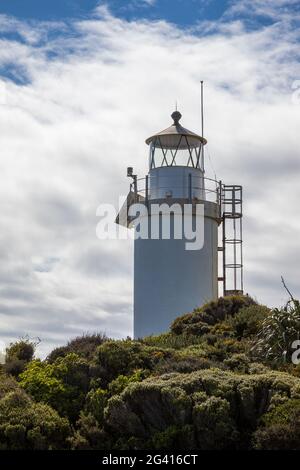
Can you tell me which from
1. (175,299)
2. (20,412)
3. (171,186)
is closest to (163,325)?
(175,299)

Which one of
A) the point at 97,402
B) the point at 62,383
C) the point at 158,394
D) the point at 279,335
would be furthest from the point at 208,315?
the point at 158,394

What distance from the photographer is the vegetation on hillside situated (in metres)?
14.9

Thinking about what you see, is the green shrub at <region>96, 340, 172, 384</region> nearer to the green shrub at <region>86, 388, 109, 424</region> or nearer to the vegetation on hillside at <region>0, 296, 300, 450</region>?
the vegetation on hillside at <region>0, 296, 300, 450</region>

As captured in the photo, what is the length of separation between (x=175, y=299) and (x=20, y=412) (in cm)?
1208

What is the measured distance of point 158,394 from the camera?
1555cm

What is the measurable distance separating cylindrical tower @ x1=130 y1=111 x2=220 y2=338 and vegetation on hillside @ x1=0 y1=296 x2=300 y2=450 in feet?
22.7

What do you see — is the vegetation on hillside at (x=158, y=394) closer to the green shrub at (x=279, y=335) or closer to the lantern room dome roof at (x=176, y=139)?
the green shrub at (x=279, y=335)

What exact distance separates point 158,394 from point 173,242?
12407 millimetres

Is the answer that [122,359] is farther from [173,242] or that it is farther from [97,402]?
[173,242]

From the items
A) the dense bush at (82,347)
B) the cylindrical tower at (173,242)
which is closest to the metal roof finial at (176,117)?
the cylindrical tower at (173,242)

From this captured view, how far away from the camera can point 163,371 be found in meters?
17.4

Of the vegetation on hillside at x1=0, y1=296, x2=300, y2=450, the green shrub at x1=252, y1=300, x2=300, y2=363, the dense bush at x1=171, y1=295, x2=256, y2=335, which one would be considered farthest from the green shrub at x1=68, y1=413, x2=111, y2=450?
the dense bush at x1=171, y1=295, x2=256, y2=335

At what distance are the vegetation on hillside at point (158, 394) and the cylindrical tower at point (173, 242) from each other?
6912mm
